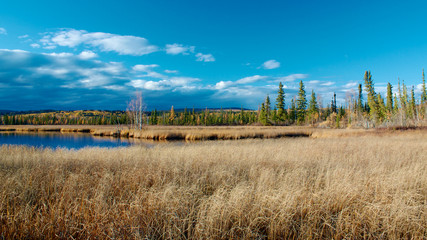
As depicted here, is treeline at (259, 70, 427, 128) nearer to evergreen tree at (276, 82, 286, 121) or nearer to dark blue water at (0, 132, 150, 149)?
evergreen tree at (276, 82, 286, 121)

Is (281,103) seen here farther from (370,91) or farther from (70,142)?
(70,142)

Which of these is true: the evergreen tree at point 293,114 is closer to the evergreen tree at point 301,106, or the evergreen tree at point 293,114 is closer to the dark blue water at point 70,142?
the evergreen tree at point 301,106

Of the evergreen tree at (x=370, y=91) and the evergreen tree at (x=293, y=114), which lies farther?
the evergreen tree at (x=293, y=114)

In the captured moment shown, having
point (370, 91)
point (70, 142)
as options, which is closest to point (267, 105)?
point (370, 91)

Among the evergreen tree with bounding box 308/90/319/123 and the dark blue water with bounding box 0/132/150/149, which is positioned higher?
the evergreen tree with bounding box 308/90/319/123

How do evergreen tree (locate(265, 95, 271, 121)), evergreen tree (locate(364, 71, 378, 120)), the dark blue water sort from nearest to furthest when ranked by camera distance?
the dark blue water, evergreen tree (locate(364, 71, 378, 120)), evergreen tree (locate(265, 95, 271, 121))

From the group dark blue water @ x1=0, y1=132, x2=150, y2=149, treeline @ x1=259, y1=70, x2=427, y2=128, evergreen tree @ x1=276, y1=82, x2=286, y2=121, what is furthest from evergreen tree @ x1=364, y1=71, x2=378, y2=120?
dark blue water @ x1=0, y1=132, x2=150, y2=149

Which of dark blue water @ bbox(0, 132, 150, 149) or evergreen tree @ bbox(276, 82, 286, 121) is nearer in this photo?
dark blue water @ bbox(0, 132, 150, 149)

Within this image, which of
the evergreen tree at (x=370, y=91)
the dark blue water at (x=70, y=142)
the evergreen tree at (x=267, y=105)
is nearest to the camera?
the dark blue water at (x=70, y=142)

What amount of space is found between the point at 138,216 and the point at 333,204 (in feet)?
10.7

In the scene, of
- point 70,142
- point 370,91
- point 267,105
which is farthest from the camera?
point 267,105

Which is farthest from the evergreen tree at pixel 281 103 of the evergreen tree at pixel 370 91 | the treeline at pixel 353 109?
the evergreen tree at pixel 370 91

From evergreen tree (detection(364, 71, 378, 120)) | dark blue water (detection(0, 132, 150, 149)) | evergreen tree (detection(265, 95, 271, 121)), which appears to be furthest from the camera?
evergreen tree (detection(265, 95, 271, 121))

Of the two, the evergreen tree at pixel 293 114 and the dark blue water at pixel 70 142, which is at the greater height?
the evergreen tree at pixel 293 114
